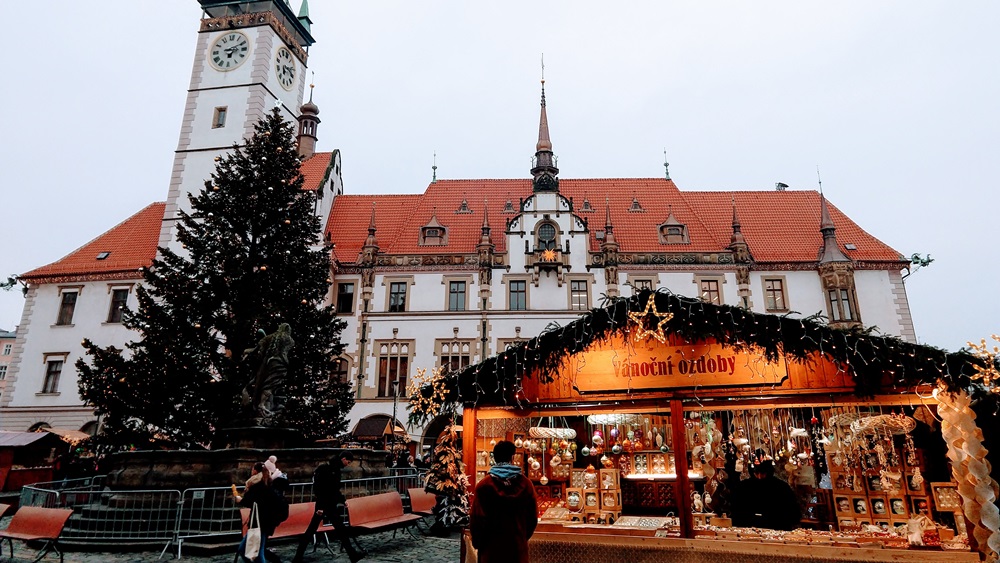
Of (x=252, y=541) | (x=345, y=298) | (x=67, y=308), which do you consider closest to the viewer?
(x=252, y=541)

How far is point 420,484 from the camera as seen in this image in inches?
655

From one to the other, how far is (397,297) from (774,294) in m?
19.0

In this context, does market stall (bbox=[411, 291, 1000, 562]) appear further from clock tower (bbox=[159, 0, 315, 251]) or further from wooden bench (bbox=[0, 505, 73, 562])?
clock tower (bbox=[159, 0, 315, 251])

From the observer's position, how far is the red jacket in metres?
4.82

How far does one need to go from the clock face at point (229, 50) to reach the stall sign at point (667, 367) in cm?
3287

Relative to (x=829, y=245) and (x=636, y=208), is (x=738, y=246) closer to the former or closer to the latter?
(x=829, y=245)

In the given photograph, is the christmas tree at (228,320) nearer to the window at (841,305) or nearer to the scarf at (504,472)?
the scarf at (504,472)

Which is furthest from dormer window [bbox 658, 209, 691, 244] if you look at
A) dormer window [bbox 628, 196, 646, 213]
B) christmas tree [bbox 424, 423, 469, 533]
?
christmas tree [bbox 424, 423, 469, 533]

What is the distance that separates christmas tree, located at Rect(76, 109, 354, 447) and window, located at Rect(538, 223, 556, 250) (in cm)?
1221

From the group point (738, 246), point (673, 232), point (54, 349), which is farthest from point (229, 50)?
point (738, 246)

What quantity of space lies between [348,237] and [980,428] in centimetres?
2919

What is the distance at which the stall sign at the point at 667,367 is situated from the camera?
7.40 meters

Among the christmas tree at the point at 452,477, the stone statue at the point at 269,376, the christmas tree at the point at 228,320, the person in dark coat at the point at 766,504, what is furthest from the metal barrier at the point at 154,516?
the person in dark coat at the point at 766,504

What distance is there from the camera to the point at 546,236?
95.1 ft
